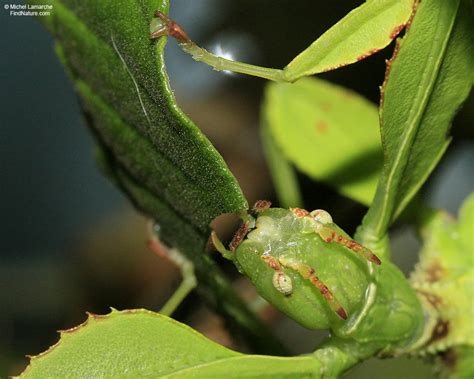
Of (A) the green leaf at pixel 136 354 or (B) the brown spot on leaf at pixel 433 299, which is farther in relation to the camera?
(B) the brown spot on leaf at pixel 433 299

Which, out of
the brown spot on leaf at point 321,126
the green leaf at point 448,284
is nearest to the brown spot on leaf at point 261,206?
the green leaf at point 448,284

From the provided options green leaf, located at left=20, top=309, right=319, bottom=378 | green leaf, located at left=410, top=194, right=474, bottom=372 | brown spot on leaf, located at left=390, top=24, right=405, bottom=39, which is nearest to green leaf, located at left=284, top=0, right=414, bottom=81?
brown spot on leaf, located at left=390, top=24, right=405, bottom=39

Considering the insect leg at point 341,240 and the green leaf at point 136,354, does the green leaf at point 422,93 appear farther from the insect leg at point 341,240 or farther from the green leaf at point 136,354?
the green leaf at point 136,354

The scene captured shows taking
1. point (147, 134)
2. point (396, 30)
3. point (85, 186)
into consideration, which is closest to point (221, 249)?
point (147, 134)

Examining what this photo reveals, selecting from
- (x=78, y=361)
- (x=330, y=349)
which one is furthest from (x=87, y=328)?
(x=330, y=349)

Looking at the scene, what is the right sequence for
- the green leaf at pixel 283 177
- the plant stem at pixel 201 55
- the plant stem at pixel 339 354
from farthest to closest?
the green leaf at pixel 283 177
the plant stem at pixel 339 354
the plant stem at pixel 201 55

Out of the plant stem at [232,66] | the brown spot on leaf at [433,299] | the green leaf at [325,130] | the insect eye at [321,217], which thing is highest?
the plant stem at [232,66]

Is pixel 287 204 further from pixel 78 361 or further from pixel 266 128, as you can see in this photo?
pixel 78 361
